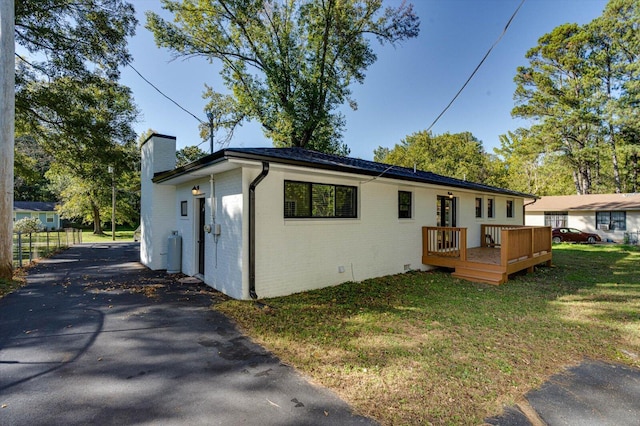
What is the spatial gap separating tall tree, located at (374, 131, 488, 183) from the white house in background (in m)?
26.0

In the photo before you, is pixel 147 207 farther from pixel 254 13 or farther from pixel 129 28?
pixel 254 13

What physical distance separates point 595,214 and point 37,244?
35123 millimetres

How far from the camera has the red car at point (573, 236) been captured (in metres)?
20.4

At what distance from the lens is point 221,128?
63.5 feet

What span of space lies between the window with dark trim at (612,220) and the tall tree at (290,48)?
64.2 feet

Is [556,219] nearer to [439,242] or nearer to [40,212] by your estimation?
[439,242]

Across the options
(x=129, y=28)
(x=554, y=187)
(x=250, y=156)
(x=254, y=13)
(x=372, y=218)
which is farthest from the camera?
(x=554, y=187)

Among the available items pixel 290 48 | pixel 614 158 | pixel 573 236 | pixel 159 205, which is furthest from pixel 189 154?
pixel 614 158

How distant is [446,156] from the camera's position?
36.1 meters

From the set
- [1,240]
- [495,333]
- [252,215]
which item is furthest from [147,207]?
[495,333]

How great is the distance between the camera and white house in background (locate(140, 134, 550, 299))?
5781 mm

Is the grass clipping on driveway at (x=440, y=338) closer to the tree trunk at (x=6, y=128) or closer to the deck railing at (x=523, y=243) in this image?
the deck railing at (x=523, y=243)

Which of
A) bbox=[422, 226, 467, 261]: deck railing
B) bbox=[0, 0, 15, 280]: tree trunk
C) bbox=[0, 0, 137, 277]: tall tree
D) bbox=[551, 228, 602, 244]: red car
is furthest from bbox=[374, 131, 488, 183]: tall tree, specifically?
bbox=[0, 0, 15, 280]: tree trunk

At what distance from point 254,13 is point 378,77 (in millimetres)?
8283
